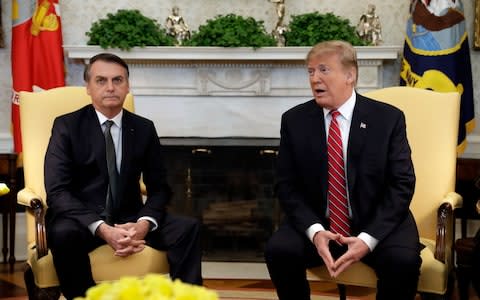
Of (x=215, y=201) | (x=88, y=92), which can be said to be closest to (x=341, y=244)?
(x=88, y=92)

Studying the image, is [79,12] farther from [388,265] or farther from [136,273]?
[388,265]

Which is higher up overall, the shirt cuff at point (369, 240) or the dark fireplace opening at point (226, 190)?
the shirt cuff at point (369, 240)

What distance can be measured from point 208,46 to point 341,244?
270cm

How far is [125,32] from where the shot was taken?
5.50m

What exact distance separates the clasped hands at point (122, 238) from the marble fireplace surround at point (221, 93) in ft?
7.76

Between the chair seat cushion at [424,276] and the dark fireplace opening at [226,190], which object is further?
the dark fireplace opening at [226,190]

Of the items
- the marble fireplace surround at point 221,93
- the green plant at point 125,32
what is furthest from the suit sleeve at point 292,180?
the green plant at point 125,32

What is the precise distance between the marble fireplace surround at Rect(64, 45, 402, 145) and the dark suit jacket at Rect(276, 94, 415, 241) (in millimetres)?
2220

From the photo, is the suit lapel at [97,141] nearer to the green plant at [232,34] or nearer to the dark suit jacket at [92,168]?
the dark suit jacket at [92,168]

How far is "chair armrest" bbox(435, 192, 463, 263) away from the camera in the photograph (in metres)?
3.24

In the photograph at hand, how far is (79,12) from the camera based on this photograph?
19.6ft

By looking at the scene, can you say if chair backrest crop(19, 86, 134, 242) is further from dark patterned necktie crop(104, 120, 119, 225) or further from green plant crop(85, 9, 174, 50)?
green plant crop(85, 9, 174, 50)

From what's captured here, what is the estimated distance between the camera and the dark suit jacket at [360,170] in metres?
3.30

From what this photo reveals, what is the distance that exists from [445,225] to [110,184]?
1523mm
